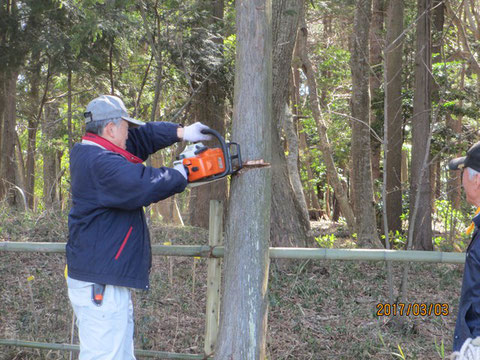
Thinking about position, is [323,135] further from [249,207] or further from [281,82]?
[249,207]

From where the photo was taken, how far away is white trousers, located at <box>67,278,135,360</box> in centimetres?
319

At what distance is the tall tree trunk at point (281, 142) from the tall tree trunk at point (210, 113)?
12.5 ft

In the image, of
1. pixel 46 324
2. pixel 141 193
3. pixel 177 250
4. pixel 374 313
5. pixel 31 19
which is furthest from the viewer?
pixel 31 19

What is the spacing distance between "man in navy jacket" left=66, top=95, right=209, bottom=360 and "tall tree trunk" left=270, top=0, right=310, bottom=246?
3748 mm

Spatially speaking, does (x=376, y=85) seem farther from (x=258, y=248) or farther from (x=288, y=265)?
(x=258, y=248)

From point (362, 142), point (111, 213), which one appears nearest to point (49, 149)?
point (362, 142)

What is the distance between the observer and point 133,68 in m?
13.0

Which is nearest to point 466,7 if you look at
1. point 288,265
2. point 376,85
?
point 376,85

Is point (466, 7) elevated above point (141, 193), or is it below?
above

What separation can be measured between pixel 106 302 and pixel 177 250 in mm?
1076

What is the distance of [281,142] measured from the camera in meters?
7.63

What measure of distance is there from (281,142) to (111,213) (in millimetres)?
4634

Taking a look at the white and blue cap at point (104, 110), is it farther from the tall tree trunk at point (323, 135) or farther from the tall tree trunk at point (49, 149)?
the tall tree trunk at point (49, 149)

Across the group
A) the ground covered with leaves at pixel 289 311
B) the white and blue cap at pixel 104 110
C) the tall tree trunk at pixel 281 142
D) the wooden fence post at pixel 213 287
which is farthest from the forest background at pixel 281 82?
the wooden fence post at pixel 213 287
